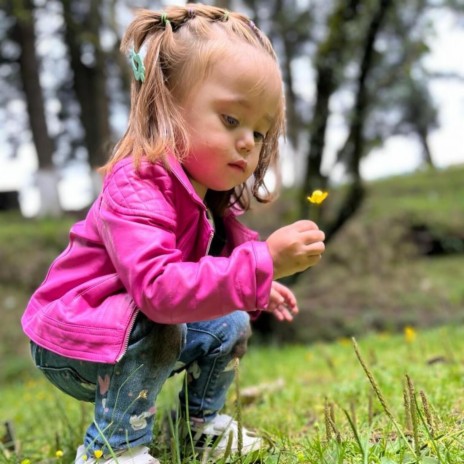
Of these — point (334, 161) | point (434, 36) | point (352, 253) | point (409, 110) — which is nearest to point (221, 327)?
point (334, 161)

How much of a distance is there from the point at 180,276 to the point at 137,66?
70 centimetres

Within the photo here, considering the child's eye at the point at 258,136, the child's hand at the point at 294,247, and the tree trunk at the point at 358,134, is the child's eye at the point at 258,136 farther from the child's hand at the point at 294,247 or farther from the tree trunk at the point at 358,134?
the tree trunk at the point at 358,134

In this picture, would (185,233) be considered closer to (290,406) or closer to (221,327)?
(221,327)

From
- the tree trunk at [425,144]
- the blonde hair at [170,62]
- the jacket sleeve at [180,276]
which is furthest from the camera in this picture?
the tree trunk at [425,144]

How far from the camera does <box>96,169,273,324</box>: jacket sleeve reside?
4.55 feet

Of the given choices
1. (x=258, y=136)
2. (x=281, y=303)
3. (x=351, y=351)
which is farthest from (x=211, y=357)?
(x=351, y=351)

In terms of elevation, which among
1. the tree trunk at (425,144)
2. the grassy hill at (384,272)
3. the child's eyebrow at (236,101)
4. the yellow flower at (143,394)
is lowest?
the tree trunk at (425,144)

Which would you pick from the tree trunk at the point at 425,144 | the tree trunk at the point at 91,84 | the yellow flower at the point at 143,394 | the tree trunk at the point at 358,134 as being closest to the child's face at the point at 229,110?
the yellow flower at the point at 143,394

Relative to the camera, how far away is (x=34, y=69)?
37.8ft

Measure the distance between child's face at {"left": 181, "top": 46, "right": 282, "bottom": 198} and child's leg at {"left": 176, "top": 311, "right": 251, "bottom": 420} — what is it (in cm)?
50

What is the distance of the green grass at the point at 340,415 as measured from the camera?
144 cm

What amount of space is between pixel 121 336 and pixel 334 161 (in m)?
4.34

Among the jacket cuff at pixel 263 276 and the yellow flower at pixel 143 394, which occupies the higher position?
the jacket cuff at pixel 263 276

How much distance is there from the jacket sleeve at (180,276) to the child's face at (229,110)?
28cm
